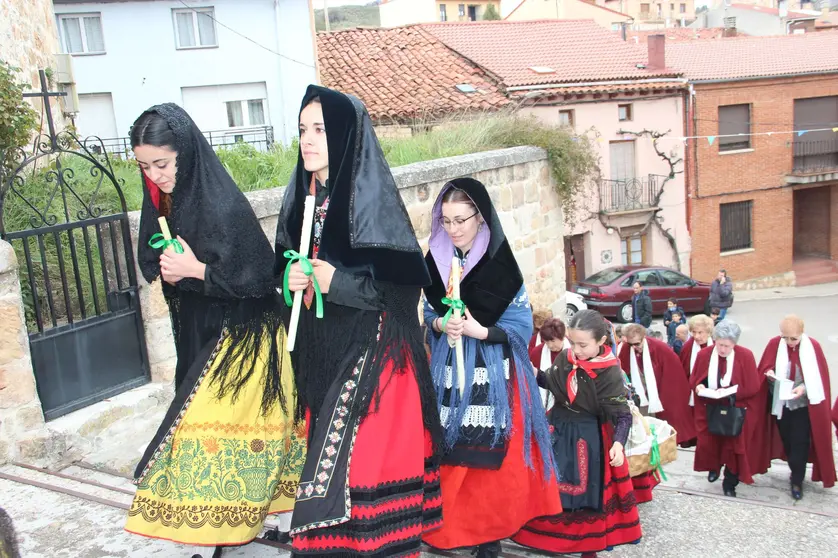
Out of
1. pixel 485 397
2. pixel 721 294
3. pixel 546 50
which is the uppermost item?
pixel 546 50

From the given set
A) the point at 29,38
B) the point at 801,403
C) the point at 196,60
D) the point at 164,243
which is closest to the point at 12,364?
the point at 164,243

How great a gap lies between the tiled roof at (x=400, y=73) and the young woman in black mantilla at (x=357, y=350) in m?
14.5

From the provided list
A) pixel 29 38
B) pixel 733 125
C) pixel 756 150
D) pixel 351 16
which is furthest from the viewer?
pixel 351 16

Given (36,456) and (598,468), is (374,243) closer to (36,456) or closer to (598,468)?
(598,468)

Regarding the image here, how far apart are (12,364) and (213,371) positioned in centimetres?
165

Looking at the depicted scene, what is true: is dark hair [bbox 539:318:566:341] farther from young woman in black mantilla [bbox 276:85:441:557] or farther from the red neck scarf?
young woman in black mantilla [bbox 276:85:441:557]

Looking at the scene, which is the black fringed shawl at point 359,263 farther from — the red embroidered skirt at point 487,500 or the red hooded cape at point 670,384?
the red hooded cape at point 670,384

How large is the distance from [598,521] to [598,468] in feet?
0.79

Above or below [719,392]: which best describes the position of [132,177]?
above

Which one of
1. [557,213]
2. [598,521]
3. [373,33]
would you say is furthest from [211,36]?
[598,521]

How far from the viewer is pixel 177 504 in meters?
2.99

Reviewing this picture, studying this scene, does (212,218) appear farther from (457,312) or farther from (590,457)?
(590,457)

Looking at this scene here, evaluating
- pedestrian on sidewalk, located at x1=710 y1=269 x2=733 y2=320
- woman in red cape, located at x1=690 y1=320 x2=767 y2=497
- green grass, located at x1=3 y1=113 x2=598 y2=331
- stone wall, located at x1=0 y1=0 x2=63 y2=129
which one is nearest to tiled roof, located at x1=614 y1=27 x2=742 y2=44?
pedestrian on sidewalk, located at x1=710 y1=269 x2=733 y2=320

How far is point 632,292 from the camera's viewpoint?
57.4 feet
